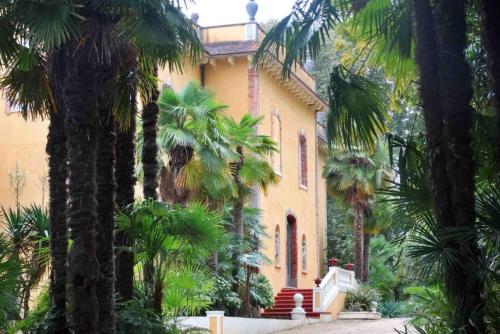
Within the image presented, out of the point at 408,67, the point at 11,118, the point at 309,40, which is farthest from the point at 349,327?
the point at 309,40

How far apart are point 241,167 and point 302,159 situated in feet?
38.0

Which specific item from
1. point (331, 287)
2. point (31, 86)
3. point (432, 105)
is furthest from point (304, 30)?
point (331, 287)

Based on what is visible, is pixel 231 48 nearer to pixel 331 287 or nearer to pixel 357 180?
pixel 357 180

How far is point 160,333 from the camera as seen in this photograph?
35.9 feet

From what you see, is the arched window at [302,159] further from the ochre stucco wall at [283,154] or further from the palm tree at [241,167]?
the palm tree at [241,167]

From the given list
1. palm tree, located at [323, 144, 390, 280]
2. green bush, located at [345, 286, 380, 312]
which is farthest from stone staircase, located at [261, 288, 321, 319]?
palm tree, located at [323, 144, 390, 280]

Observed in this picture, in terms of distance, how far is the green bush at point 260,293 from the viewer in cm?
2219

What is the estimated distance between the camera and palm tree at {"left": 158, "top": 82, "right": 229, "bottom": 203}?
1883 cm

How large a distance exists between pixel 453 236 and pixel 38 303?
20.5 feet

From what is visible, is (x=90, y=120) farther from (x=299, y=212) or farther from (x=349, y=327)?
(x=299, y=212)

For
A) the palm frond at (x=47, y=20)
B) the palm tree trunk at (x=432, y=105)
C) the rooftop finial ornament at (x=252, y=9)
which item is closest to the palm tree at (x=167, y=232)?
the palm frond at (x=47, y=20)

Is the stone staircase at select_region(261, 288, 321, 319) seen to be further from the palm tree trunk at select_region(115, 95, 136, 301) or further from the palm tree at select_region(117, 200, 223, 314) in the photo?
the palm tree at select_region(117, 200, 223, 314)

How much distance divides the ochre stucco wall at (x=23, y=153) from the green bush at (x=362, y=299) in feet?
36.8

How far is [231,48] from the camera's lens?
26047 millimetres
